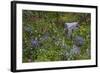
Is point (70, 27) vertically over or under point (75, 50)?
over

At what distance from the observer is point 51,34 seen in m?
1.99

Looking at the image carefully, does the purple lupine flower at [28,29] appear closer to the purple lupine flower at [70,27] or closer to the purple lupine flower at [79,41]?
the purple lupine flower at [70,27]

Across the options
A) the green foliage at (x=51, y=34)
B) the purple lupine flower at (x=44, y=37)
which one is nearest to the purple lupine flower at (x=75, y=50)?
the green foliage at (x=51, y=34)

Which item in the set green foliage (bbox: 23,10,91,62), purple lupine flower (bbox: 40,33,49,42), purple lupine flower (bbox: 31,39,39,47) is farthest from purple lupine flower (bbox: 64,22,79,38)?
purple lupine flower (bbox: 31,39,39,47)

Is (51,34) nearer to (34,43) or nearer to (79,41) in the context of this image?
(34,43)

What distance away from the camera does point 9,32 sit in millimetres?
1858

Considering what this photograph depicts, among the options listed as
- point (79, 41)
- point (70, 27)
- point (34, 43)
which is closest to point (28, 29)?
point (34, 43)

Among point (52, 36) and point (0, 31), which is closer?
point (0, 31)

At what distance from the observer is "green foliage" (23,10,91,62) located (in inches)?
75.3

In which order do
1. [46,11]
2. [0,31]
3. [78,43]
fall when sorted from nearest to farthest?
[0,31]
[46,11]
[78,43]

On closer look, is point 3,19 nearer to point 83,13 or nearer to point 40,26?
point 40,26

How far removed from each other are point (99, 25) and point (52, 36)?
19.2 inches

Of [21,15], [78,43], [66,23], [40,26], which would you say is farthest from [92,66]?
[21,15]

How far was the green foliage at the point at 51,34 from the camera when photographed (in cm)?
191
